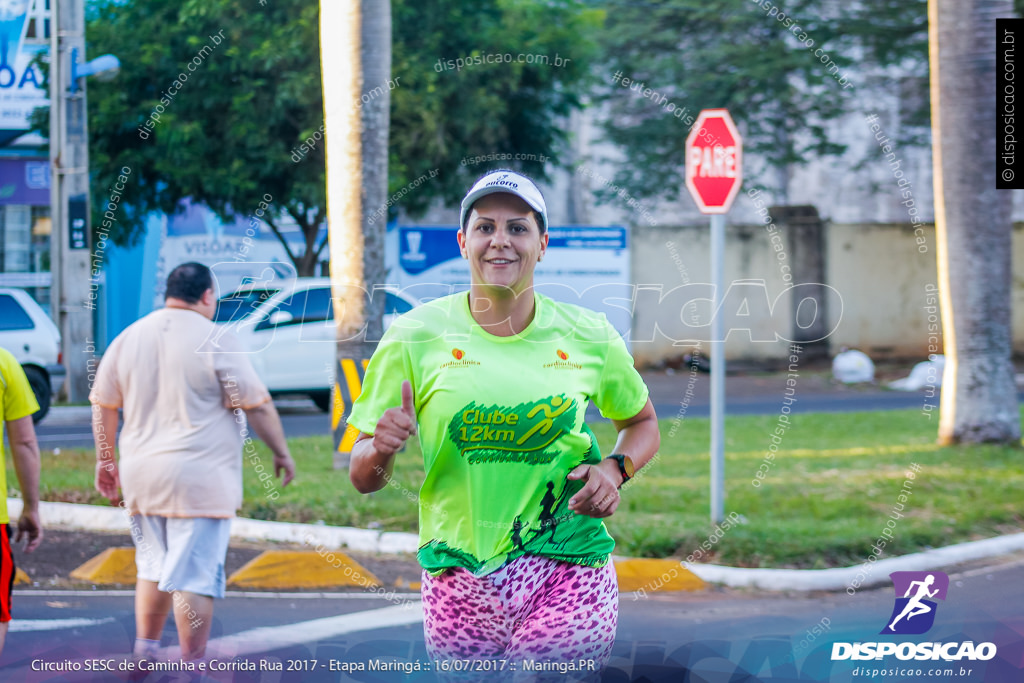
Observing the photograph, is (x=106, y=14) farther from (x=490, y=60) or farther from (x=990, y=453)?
(x=990, y=453)

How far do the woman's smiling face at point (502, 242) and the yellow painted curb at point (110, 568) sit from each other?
15.2 feet

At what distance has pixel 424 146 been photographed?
16281 mm

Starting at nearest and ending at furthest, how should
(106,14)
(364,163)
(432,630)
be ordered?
(432,630) < (364,163) < (106,14)

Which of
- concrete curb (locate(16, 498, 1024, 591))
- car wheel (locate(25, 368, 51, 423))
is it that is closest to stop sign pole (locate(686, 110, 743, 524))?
concrete curb (locate(16, 498, 1024, 591))

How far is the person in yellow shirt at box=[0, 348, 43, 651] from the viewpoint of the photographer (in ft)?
13.1

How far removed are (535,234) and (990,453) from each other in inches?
303

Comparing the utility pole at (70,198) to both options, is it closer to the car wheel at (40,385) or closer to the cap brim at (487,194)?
the car wheel at (40,385)

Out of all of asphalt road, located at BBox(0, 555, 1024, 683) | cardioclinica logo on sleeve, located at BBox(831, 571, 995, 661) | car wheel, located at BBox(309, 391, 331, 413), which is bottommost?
asphalt road, located at BBox(0, 555, 1024, 683)

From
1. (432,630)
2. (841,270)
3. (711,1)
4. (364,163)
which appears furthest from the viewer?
(841,270)

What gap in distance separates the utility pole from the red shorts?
32.7 ft

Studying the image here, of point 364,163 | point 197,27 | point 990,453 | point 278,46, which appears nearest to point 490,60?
point 278,46

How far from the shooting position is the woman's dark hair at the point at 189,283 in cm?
509

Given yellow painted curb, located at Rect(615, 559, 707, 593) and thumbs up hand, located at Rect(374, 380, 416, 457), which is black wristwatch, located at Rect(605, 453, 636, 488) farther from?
yellow painted curb, located at Rect(615, 559, 707, 593)

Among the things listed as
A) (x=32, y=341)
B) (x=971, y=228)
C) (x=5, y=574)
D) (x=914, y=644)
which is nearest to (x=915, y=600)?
(x=914, y=644)
